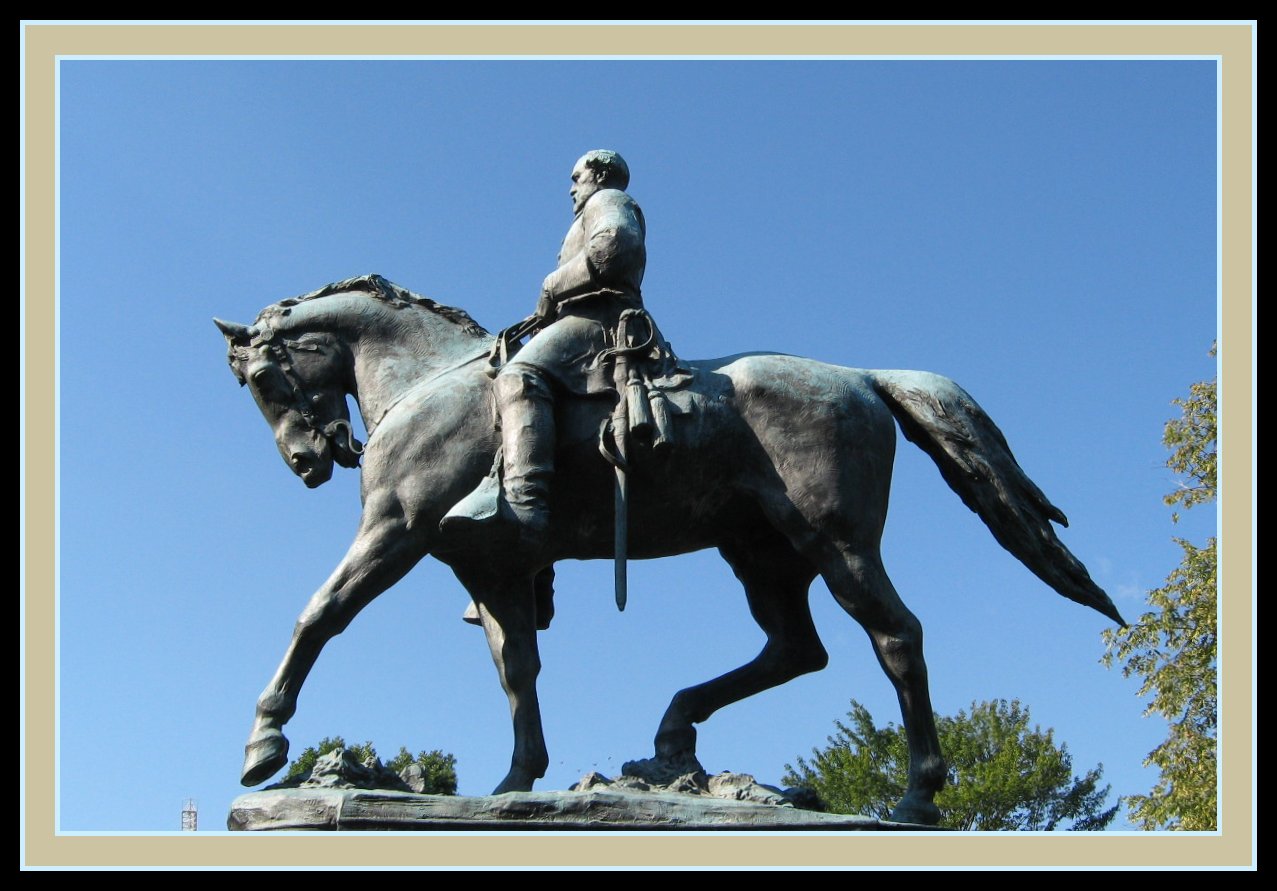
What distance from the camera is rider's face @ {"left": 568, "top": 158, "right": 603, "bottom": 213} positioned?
348 inches

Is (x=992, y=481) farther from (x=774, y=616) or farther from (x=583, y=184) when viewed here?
(x=583, y=184)

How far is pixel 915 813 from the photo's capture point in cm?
773

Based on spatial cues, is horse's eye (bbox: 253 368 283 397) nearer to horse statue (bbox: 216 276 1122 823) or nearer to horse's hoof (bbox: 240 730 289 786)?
horse statue (bbox: 216 276 1122 823)

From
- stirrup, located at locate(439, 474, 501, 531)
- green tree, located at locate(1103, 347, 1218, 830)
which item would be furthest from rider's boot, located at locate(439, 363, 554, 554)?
green tree, located at locate(1103, 347, 1218, 830)

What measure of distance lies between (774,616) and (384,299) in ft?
9.13

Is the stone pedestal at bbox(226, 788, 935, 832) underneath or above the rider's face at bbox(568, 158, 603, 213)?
underneath

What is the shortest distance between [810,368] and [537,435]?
5.15 ft

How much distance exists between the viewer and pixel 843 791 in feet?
78.3

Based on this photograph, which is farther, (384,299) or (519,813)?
(384,299)

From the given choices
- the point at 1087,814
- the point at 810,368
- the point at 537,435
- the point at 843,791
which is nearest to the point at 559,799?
the point at 537,435

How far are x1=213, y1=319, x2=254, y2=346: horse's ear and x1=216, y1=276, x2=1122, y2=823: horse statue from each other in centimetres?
2

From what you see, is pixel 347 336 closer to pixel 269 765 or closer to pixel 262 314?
pixel 262 314

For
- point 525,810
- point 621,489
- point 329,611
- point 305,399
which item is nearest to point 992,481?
point 621,489

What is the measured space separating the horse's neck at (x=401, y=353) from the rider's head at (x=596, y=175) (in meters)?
0.99
